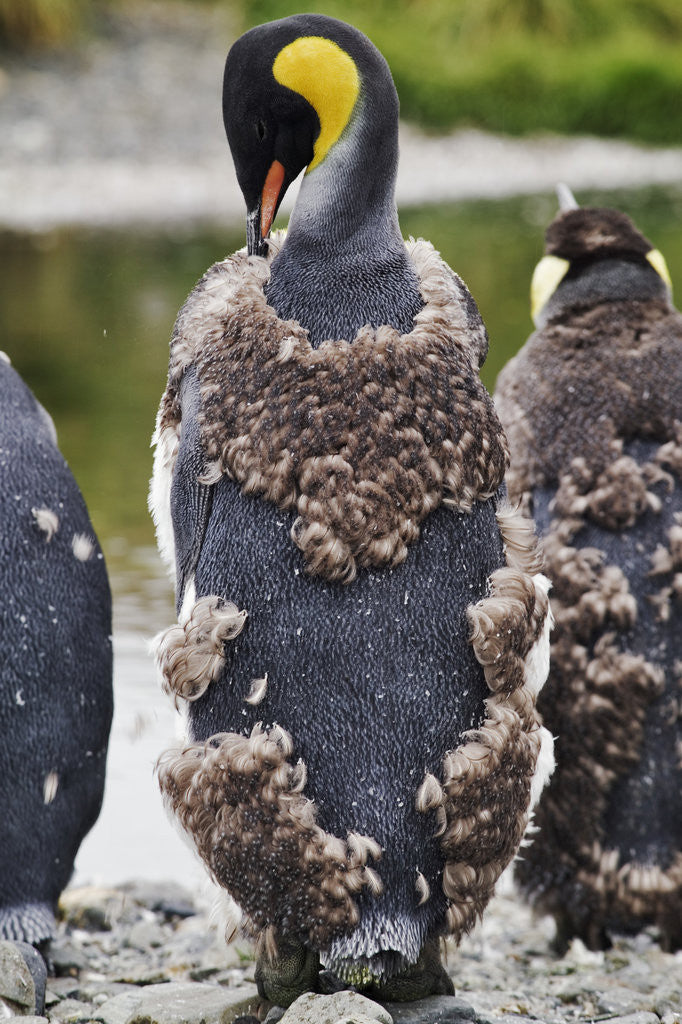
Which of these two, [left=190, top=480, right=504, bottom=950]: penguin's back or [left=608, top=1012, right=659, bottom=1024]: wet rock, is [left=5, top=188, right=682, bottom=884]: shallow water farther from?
[left=608, top=1012, right=659, bottom=1024]: wet rock

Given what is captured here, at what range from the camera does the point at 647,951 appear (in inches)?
98.3

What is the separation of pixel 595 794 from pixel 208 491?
0.92 metres

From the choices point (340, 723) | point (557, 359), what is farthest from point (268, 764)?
point (557, 359)

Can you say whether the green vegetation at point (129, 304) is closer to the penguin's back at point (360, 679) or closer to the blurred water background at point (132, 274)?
the blurred water background at point (132, 274)

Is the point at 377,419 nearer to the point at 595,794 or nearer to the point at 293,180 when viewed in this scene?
the point at 293,180

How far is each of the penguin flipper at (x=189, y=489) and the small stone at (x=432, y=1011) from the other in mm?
604

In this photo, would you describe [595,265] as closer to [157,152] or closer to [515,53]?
[157,152]

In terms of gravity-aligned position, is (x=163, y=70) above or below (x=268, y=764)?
Answer: above

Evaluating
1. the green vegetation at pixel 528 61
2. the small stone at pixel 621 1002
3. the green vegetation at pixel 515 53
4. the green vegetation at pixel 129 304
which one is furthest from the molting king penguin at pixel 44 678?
the green vegetation at pixel 528 61

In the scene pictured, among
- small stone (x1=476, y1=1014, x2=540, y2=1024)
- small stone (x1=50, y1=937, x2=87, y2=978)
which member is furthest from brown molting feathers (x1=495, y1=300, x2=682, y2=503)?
small stone (x1=50, y1=937, x2=87, y2=978)

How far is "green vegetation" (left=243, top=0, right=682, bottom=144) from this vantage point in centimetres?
1441

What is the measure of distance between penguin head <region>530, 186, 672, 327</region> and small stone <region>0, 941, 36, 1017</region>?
1.40 m

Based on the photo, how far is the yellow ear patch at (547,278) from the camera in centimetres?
261

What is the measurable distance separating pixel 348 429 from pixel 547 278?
970 millimetres
